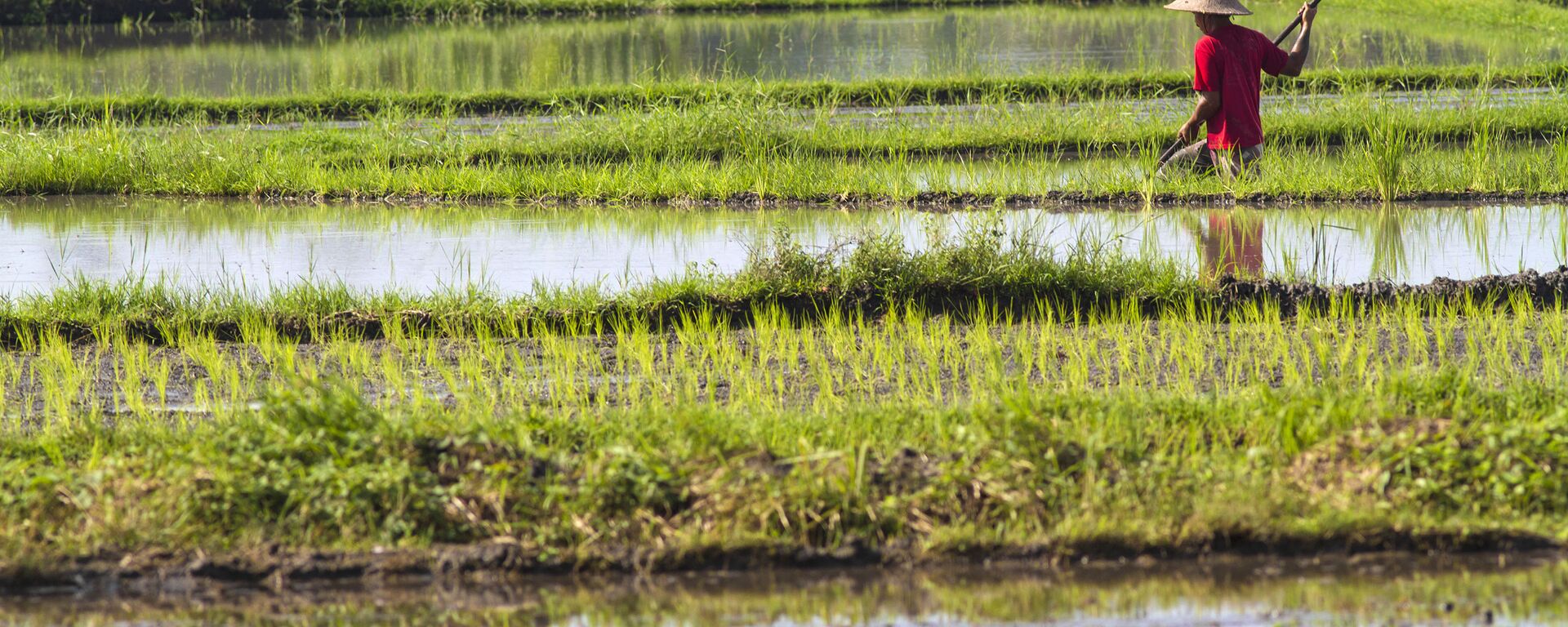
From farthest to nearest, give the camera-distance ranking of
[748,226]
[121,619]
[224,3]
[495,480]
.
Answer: [224,3] → [748,226] → [495,480] → [121,619]

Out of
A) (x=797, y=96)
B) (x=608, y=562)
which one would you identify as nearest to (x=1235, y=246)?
(x=608, y=562)

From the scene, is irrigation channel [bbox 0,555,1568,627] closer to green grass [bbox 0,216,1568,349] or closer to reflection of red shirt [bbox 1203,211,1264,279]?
green grass [bbox 0,216,1568,349]

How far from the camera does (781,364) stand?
17.7 ft

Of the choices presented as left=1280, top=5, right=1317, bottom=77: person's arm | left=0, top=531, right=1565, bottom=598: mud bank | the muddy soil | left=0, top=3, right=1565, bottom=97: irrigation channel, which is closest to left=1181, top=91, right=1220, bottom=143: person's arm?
left=1280, top=5, right=1317, bottom=77: person's arm

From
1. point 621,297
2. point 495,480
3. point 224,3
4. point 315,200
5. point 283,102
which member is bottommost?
point 495,480

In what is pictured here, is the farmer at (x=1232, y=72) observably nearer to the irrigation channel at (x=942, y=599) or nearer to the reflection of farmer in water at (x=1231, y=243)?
the reflection of farmer in water at (x=1231, y=243)

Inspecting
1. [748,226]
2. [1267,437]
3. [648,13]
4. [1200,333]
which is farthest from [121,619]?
[648,13]

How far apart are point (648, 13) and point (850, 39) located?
5242 mm

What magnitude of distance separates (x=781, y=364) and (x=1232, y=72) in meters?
3.78

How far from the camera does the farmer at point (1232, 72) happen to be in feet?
26.5

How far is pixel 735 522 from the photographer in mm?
3869

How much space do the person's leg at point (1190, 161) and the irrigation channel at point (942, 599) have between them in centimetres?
526

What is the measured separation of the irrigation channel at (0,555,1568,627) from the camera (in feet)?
11.6

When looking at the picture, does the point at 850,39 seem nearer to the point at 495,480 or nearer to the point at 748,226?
the point at 748,226
